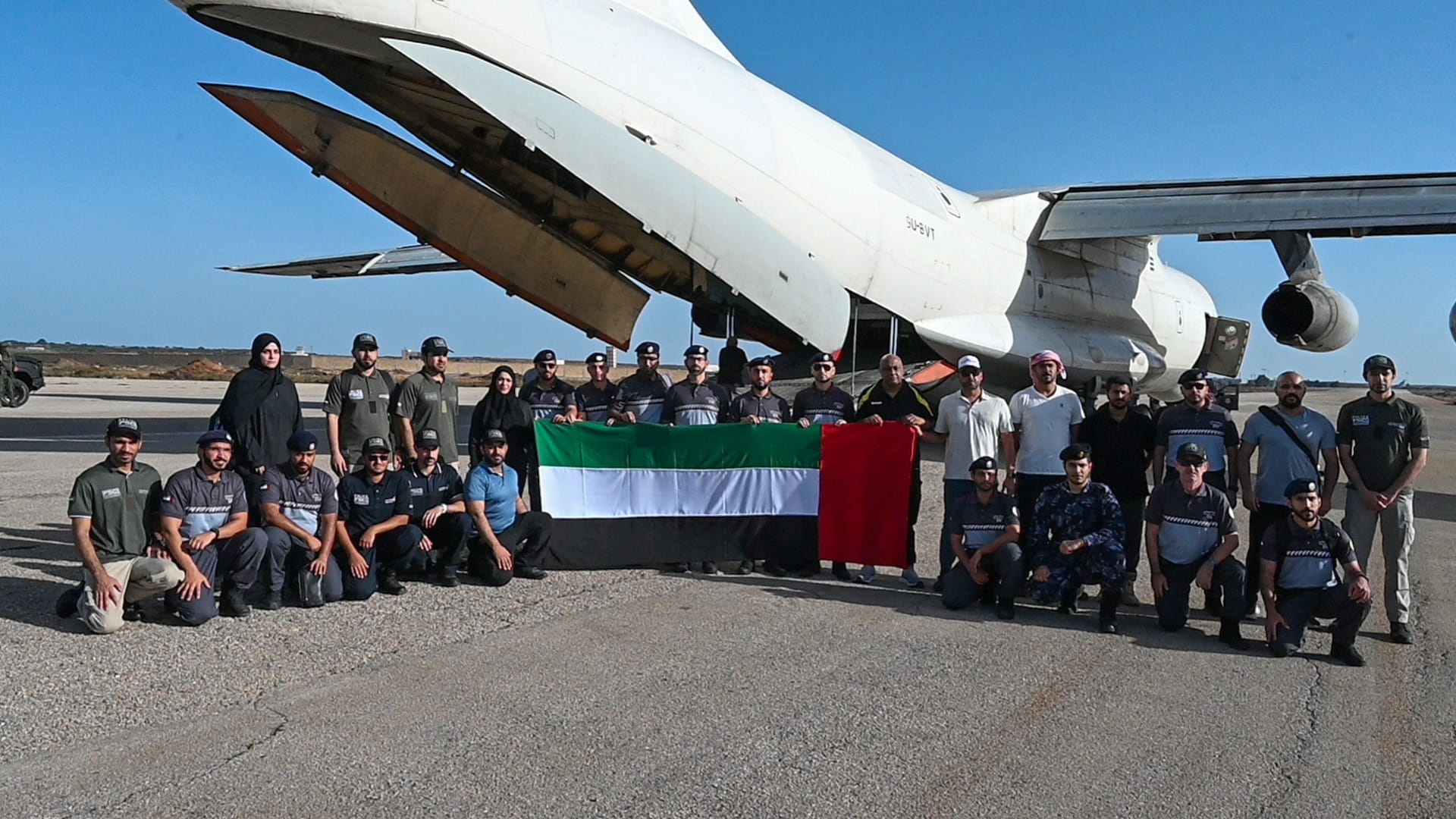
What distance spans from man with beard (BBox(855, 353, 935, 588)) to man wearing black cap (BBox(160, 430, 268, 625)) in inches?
150

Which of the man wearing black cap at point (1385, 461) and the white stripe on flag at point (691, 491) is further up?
the man wearing black cap at point (1385, 461)

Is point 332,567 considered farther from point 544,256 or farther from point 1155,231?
point 1155,231

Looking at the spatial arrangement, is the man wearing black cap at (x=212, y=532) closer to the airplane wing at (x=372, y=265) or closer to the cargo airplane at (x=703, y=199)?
the cargo airplane at (x=703, y=199)

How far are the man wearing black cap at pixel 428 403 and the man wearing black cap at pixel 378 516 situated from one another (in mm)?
702

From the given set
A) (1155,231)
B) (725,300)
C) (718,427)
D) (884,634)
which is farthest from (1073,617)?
(1155,231)

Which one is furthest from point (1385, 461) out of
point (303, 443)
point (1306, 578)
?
point (303, 443)

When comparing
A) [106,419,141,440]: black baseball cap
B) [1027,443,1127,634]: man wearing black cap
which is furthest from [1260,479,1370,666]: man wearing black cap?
[106,419,141,440]: black baseball cap

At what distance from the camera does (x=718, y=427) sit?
7.70m

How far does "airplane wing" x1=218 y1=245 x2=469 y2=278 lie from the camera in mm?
20406

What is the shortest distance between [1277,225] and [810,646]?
11143 millimetres

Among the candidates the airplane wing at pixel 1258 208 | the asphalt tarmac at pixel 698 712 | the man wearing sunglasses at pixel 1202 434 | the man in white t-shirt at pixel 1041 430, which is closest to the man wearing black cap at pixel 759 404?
the asphalt tarmac at pixel 698 712

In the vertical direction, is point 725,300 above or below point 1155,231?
below

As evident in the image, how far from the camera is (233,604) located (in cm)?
566

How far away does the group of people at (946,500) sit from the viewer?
548 cm
